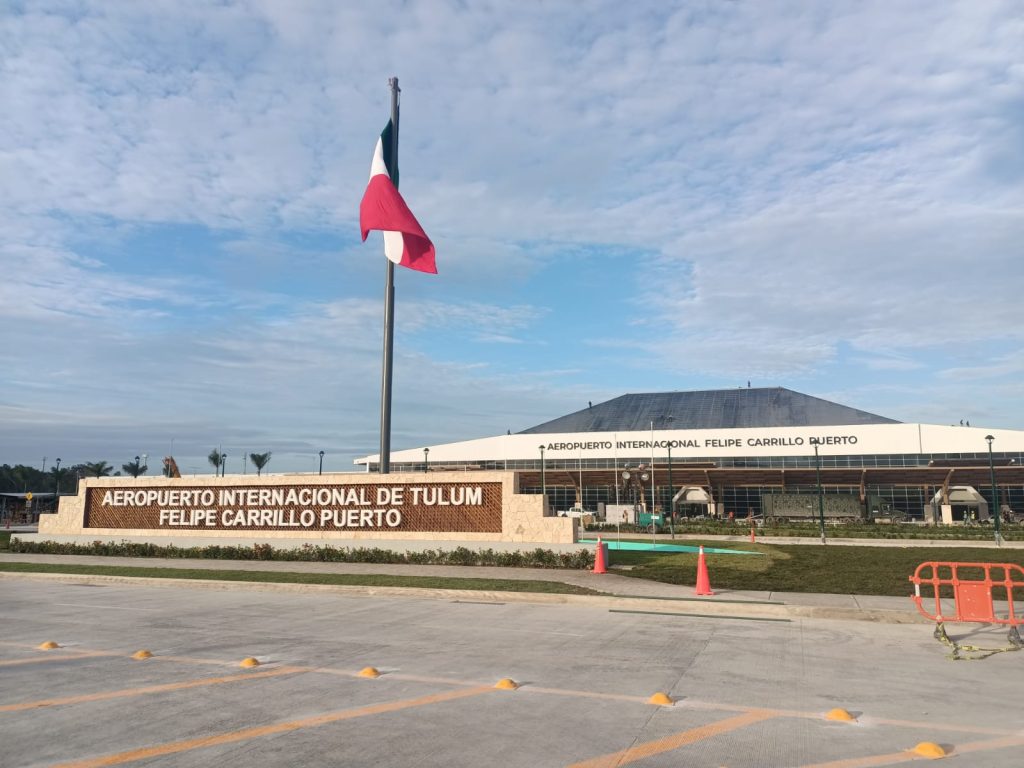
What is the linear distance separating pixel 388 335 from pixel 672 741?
2076 centimetres

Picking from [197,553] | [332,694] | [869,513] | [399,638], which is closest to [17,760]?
[332,694]

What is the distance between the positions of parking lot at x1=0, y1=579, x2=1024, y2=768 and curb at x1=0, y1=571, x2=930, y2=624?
599mm

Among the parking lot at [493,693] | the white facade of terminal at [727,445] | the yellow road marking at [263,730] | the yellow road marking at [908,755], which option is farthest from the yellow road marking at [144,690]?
the white facade of terminal at [727,445]

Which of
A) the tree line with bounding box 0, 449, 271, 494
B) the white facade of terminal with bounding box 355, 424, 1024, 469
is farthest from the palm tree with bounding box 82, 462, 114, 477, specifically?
the white facade of terminal with bounding box 355, 424, 1024, 469

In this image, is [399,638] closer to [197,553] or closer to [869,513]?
[197,553]

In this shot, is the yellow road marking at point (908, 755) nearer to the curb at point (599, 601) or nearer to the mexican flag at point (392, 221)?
the curb at point (599, 601)

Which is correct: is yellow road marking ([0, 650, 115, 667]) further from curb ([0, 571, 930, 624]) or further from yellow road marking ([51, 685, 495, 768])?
curb ([0, 571, 930, 624])

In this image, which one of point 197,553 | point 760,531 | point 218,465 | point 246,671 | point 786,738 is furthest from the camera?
point 218,465

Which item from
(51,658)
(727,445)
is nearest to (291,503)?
(51,658)

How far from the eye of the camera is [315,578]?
18.6 meters

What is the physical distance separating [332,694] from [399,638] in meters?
3.53

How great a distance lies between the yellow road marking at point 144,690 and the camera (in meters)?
7.43

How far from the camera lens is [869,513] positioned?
6034 cm

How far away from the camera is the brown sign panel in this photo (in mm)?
23766
